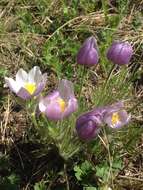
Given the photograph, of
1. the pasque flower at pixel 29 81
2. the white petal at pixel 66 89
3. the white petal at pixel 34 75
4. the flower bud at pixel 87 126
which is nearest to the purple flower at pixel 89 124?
the flower bud at pixel 87 126

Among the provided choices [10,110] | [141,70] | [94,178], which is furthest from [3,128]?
[141,70]

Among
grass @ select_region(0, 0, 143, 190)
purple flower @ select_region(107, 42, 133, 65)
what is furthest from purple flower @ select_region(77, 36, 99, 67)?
grass @ select_region(0, 0, 143, 190)

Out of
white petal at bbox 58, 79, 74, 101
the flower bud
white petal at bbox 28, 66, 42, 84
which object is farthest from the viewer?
white petal at bbox 28, 66, 42, 84

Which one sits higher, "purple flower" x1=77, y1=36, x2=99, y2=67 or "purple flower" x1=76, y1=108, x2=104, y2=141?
"purple flower" x1=77, y1=36, x2=99, y2=67

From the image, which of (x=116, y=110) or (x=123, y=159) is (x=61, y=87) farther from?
(x=123, y=159)

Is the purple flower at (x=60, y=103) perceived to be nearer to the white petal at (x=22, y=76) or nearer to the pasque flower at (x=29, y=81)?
the pasque flower at (x=29, y=81)

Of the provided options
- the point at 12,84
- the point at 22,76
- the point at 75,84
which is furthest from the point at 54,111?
the point at 75,84

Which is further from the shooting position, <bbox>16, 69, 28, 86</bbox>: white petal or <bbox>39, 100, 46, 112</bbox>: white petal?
<bbox>16, 69, 28, 86</bbox>: white petal

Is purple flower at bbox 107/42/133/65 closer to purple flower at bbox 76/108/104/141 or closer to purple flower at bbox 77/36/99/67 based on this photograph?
purple flower at bbox 77/36/99/67

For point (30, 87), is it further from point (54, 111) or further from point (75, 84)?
point (75, 84)
